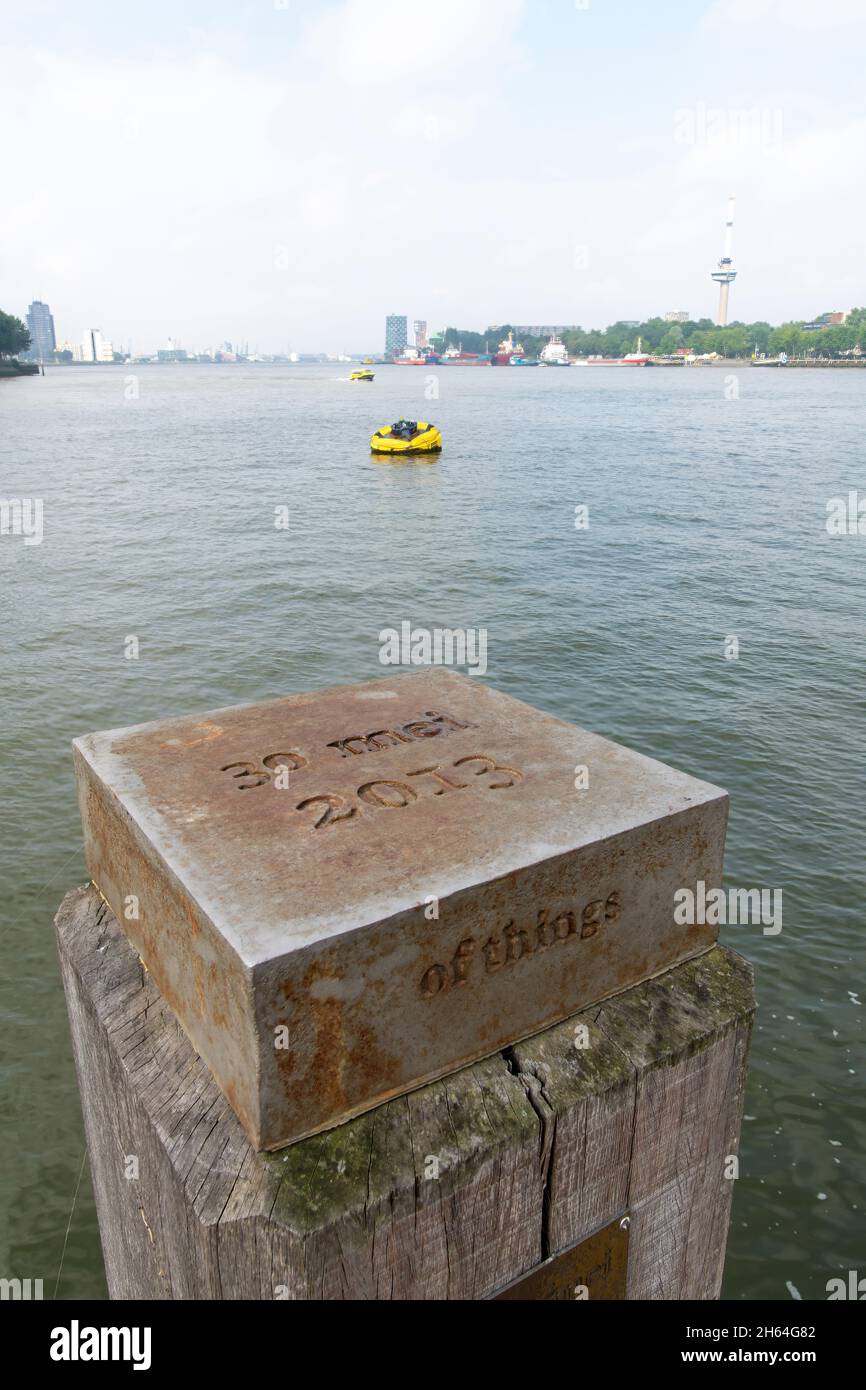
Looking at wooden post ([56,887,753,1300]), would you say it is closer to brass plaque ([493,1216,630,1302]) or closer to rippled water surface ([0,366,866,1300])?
brass plaque ([493,1216,630,1302])

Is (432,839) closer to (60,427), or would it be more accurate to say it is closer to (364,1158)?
(364,1158)

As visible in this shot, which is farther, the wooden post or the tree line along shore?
the tree line along shore

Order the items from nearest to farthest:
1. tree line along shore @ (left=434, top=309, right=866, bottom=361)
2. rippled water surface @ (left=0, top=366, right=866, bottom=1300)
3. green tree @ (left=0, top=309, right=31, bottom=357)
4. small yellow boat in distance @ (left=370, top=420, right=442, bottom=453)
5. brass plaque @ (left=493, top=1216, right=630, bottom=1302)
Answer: brass plaque @ (left=493, top=1216, right=630, bottom=1302) < rippled water surface @ (left=0, top=366, right=866, bottom=1300) < small yellow boat in distance @ (left=370, top=420, right=442, bottom=453) < green tree @ (left=0, top=309, right=31, bottom=357) < tree line along shore @ (left=434, top=309, right=866, bottom=361)

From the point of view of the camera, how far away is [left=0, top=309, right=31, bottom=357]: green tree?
334 ft

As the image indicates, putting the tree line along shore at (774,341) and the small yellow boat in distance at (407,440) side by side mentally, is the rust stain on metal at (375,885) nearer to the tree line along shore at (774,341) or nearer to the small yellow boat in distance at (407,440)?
the small yellow boat in distance at (407,440)

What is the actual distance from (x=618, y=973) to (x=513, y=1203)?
528 mm

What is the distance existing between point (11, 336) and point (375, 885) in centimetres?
11873

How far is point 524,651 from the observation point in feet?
46.8

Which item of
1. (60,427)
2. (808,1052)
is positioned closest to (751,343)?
(60,427)

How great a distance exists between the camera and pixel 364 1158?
177 cm

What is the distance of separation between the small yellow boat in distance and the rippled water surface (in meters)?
0.87

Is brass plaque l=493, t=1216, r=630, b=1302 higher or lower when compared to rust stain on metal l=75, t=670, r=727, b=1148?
lower

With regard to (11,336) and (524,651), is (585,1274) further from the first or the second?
(11,336)

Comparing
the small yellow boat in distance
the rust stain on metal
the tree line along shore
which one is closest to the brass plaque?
the rust stain on metal
